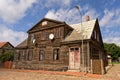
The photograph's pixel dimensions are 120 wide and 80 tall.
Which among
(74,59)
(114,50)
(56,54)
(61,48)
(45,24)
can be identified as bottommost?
(74,59)

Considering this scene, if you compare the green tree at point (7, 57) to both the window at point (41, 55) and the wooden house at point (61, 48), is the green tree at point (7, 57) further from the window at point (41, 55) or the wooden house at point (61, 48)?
the window at point (41, 55)

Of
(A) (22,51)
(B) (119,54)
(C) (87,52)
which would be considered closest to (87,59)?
(C) (87,52)

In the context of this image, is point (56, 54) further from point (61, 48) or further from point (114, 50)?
point (114, 50)

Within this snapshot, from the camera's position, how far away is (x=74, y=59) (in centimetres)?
1881

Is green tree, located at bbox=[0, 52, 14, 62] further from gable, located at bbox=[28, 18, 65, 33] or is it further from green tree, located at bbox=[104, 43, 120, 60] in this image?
green tree, located at bbox=[104, 43, 120, 60]

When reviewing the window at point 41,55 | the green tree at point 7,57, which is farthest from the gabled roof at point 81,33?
the green tree at point 7,57

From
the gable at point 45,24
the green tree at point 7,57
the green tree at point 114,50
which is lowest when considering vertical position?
the green tree at point 7,57

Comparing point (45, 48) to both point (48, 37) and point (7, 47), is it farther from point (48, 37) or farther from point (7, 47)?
point (7, 47)

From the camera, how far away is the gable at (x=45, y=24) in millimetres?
22422

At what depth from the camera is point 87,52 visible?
1783 cm

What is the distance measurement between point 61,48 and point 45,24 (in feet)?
18.9

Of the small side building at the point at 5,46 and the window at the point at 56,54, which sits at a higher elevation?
the small side building at the point at 5,46

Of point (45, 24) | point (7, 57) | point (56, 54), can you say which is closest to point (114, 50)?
point (7, 57)

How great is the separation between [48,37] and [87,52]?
299 inches
